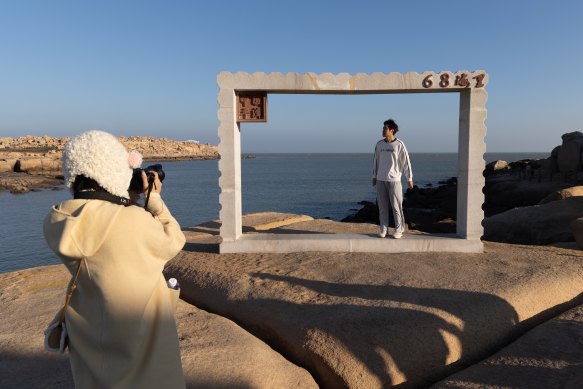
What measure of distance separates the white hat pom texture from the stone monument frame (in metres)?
5.93

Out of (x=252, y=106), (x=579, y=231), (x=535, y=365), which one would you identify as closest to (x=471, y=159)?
(x=579, y=231)

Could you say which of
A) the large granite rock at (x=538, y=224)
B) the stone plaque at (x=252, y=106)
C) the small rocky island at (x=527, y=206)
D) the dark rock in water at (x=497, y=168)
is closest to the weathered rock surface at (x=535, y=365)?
the small rocky island at (x=527, y=206)

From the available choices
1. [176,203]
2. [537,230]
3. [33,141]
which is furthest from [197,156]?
[537,230]

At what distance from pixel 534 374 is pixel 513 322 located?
4.13ft

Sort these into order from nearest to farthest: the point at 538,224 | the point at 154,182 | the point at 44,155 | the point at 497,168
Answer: the point at 154,182
the point at 538,224
the point at 497,168
the point at 44,155

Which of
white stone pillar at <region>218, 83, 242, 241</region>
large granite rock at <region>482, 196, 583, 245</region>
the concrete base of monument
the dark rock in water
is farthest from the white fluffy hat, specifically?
the dark rock in water

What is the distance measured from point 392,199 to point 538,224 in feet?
18.7

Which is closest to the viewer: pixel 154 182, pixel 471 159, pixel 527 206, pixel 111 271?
pixel 111 271

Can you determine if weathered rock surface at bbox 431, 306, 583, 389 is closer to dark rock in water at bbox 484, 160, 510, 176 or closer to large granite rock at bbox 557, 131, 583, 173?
large granite rock at bbox 557, 131, 583, 173

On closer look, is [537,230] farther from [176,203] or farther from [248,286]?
[176,203]

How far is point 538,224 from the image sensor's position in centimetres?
1161

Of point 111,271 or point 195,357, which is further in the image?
point 195,357

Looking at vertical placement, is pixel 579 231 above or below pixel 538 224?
above

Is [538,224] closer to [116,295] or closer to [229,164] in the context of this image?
[229,164]
